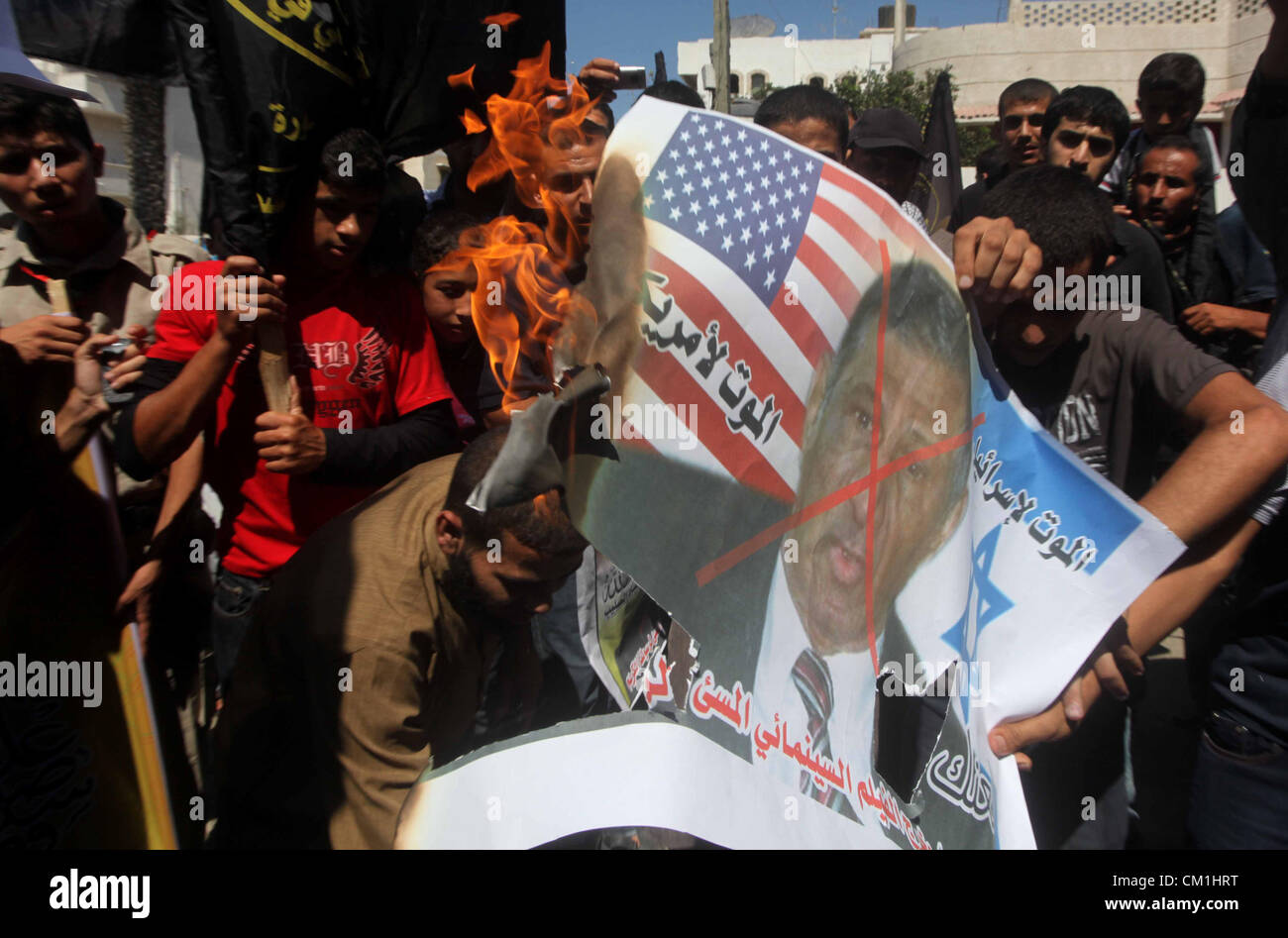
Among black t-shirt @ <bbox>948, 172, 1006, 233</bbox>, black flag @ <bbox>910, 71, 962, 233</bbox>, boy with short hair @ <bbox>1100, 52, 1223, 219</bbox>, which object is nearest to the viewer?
boy with short hair @ <bbox>1100, 52, 1223, 219</bbox>

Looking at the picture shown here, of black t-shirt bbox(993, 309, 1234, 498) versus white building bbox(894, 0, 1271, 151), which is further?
white building bbox(894, 0, 1271, 151)

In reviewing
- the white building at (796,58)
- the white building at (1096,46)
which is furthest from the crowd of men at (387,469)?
the white building at (796,58)

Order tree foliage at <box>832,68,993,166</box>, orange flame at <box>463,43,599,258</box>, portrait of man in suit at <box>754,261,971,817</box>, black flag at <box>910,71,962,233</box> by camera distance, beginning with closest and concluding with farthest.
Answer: portrait of man in suit at <box>754,261,971,817</box> < orange flame at <box>463,43,599,258</box> < black flag at <box>910,71,962,233</box> < tree foliage at <box>832,68,993,166</box>

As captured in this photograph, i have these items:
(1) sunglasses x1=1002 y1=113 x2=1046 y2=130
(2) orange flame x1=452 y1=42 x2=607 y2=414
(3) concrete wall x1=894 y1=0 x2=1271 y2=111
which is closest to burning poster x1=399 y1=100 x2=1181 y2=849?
(2) orange flame x1=452 y1=42 x2=607 y2=414

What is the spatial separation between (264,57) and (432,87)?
0.53m

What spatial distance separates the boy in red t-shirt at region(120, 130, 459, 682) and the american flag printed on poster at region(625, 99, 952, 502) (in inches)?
48.9

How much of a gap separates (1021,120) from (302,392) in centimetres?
365

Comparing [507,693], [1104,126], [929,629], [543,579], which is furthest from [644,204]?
[1104,126]

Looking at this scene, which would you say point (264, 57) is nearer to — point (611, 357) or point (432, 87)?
point (432, 87)

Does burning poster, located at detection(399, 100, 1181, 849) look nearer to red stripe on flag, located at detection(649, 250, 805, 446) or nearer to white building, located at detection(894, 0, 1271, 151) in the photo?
red stripe on flag, located at detection(649, 250, 805, 446)

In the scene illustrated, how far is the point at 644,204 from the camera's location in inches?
48.8

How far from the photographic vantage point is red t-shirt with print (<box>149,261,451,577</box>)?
244cm
